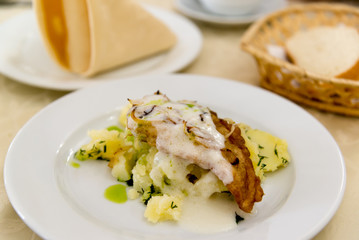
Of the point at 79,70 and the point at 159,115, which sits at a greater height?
the point at 159,115

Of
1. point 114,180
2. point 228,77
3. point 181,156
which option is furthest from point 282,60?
point 114,180

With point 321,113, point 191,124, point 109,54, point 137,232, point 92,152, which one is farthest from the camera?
point 109,54

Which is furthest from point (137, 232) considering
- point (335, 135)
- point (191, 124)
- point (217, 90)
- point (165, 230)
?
point (335, 135)

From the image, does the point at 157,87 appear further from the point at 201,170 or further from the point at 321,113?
the point at 321,113

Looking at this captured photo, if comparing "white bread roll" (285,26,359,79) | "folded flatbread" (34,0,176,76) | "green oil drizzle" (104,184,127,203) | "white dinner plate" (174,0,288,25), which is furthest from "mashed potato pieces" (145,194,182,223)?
"white dinner plate" (174,0,288,25)

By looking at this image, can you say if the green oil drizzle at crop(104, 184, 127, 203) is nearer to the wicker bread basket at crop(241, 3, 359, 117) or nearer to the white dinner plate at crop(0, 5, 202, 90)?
the white dinner plate at crop(0, 5, 202, 90)

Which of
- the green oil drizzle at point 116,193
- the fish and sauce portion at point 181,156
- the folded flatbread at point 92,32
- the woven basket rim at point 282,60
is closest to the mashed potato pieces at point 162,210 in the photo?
the fish and sauce portion at point 181,156
